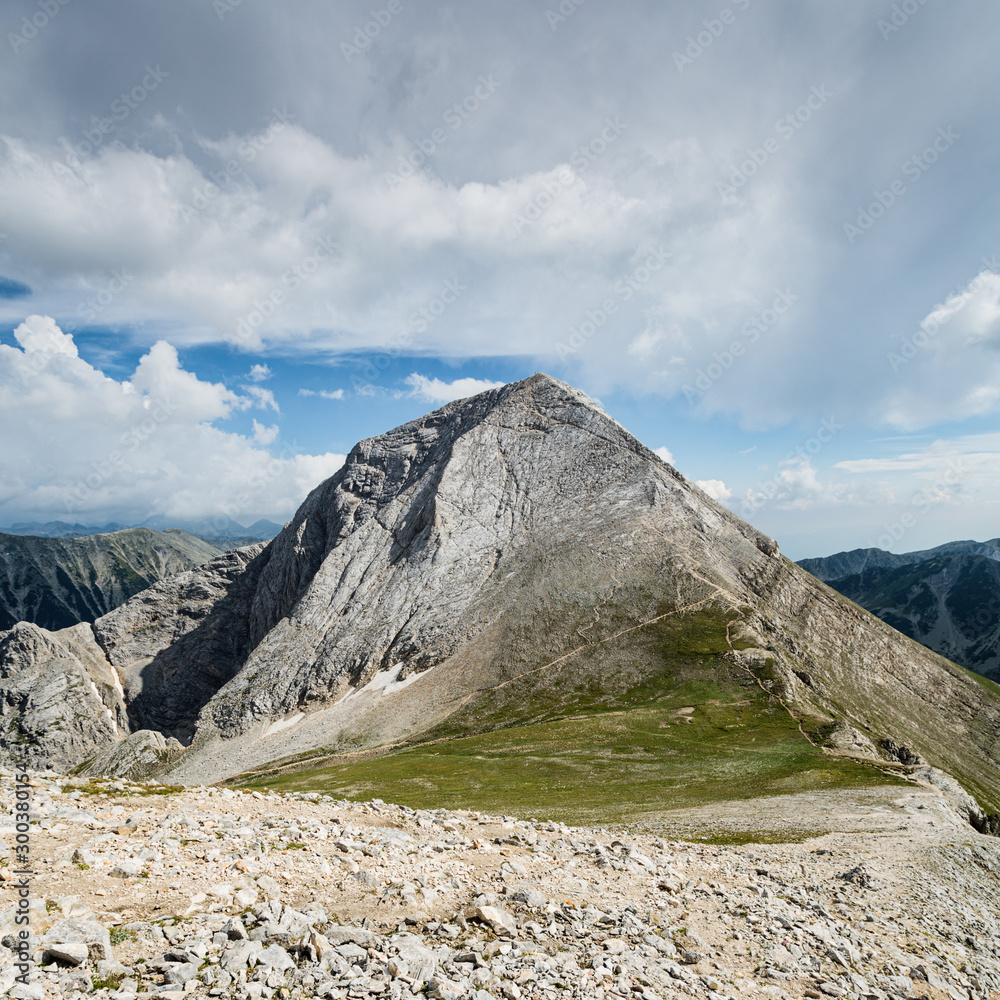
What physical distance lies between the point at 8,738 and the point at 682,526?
165 m

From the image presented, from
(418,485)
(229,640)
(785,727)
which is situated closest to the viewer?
(785,727)

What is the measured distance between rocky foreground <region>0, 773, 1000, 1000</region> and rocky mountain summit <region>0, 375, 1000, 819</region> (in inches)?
1486

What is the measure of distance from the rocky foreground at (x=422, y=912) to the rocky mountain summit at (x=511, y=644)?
37741 millimetres

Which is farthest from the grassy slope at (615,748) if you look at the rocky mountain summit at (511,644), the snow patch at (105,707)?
the snow patch at (105,707)

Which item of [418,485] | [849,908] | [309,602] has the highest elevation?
[418,485]

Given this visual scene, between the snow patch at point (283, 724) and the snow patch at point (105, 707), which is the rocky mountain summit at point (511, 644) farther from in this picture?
the snow patch at point (105, 707)

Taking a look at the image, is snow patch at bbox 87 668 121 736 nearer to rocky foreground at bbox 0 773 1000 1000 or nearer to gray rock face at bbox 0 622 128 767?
gray rock face at bbox 0 622 128 767

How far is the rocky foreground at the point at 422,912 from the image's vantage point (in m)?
10.7

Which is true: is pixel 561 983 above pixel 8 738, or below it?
above

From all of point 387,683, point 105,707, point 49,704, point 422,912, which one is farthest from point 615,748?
point 105,707

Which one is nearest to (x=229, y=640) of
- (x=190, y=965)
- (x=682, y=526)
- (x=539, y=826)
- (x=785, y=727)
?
(x=682, y=526)

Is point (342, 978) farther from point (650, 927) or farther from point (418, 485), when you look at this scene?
point (418, 485)

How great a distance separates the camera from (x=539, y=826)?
25688 millimetres

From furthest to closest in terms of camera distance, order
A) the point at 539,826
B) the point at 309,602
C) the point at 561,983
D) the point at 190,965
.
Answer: the point at 309,602 < the point at 539,826 < the point at 561,983 < the point at 190,965
